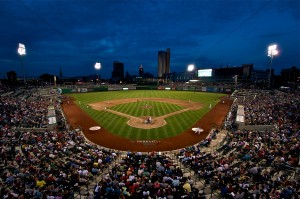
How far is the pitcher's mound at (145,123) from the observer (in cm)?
2722

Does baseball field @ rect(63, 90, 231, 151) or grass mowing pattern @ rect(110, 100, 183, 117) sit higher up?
grass mowing pattern @ rect(110, 100, 183, 117)

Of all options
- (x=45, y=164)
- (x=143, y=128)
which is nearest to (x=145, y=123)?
(x=143, y=128)

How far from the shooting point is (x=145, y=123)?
28547 millimetres

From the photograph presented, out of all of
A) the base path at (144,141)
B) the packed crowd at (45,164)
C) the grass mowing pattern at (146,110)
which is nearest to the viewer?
the packed crowd at (45,164)

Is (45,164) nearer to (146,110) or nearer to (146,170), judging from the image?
(146,170)

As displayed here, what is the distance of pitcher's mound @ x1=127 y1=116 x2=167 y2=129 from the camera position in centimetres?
2722

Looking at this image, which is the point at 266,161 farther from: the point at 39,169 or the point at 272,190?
the point at 39,169

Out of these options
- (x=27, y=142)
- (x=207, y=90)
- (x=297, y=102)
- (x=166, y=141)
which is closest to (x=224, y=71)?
(x=207, y=90)

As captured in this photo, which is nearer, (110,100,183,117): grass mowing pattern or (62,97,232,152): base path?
(62,97,232,152): base path

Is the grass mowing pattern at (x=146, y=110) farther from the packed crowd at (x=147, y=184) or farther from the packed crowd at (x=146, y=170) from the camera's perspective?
the packed crowd at (x=147, y=184)

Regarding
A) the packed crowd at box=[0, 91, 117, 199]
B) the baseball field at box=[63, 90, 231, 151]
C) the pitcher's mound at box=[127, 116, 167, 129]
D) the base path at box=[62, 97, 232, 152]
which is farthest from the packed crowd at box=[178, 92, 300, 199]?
the pitcher's mound at box=[127, 116, 167, 129]

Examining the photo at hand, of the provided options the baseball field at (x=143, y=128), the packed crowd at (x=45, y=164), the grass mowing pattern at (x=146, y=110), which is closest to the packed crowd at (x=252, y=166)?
the baseball field at (x=143, y=128)

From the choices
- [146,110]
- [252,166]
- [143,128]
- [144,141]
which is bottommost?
[144,141]

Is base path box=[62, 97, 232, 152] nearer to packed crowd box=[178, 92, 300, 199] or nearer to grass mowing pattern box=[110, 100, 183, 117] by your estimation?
packed crowd box=[178, 92, 300, 199]
